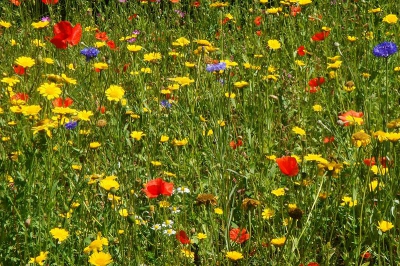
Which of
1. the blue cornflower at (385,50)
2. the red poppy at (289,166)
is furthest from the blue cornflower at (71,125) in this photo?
the blue cornflower at (385,50)

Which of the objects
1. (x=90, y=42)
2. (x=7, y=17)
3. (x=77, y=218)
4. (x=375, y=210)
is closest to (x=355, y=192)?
(x=375, y=210)

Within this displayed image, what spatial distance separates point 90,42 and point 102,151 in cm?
169

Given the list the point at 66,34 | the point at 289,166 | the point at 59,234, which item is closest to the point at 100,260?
the point at 59,234

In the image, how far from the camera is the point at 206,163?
238 cm

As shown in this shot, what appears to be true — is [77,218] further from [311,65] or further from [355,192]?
[311,65]

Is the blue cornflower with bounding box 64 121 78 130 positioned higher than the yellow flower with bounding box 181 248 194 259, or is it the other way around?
the blue cornflower with bounding box 64 121 78 130

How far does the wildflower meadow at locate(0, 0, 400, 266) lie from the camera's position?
1.65m

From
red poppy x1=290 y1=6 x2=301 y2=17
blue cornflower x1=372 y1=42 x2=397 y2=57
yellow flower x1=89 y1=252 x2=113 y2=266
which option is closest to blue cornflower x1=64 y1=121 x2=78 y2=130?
yellow flower x1=89 y1=252 x2=113 y2=266

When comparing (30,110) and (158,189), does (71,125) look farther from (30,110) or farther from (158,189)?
(158,189)

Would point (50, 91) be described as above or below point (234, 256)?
above

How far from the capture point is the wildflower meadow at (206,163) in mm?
1654

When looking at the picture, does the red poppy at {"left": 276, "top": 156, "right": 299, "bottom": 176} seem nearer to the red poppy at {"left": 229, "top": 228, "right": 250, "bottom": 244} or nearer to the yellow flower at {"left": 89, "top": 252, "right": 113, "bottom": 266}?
the red poppy at {"left": 229, "top": 228, "right": 250, "bottom": 244}

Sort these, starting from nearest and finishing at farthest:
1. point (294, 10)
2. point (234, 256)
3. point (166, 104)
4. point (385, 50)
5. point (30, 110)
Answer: point (234, 256) → point (30, 110) → point (385, 50) → point (166, 104) → point (294, 10)

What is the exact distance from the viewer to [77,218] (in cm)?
189
